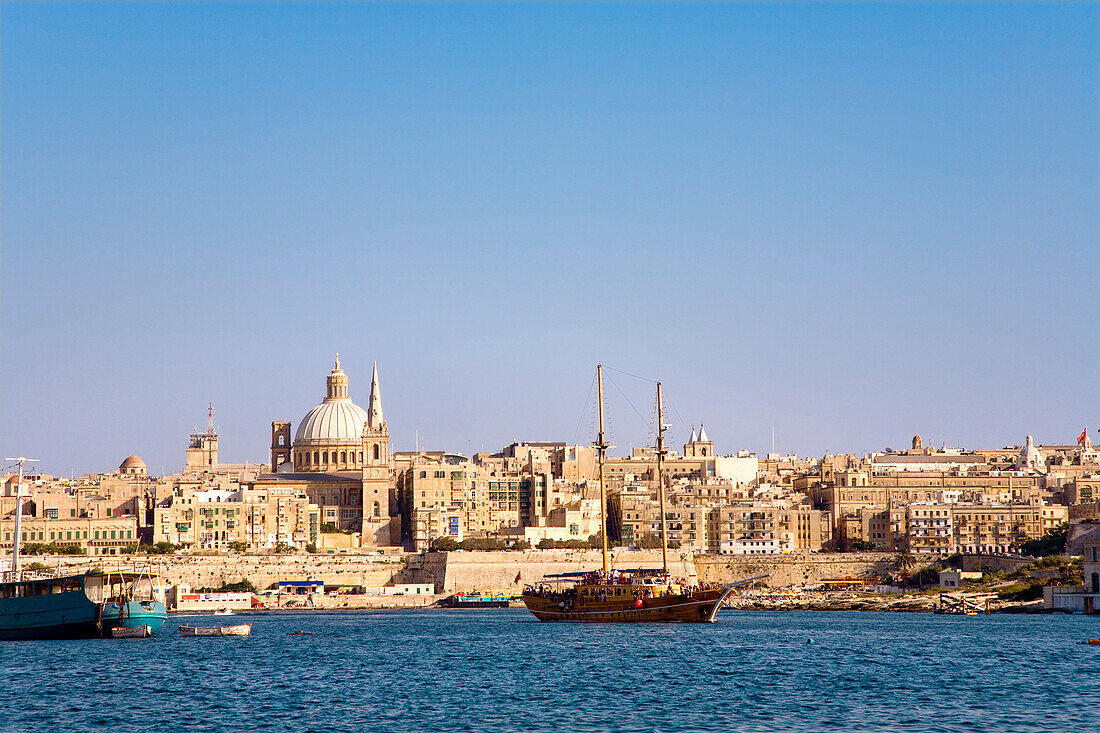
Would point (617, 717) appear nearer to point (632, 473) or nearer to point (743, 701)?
point (743, 701)

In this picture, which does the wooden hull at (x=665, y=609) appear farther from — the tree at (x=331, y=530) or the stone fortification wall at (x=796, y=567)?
the tree at (x=331, y=530)

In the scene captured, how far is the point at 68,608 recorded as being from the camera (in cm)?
5425

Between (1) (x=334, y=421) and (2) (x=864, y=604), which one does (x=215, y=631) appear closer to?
(2) (x=864, y=604)

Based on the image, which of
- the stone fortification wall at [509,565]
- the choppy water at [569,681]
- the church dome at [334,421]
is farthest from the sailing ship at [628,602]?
the church dome at [334,421]

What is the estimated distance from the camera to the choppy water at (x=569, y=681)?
3225 cm

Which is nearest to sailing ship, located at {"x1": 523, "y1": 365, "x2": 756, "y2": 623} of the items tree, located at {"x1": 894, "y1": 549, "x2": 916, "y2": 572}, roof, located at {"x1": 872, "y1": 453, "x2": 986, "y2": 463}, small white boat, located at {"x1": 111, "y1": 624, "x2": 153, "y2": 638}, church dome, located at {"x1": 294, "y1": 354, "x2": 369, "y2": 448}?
small white boat, located at {"x1": 111, "y1": 624, "x2": 153, "y2": 638}

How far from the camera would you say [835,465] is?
146 meters

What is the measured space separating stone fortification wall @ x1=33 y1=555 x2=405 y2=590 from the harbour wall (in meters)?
0.06

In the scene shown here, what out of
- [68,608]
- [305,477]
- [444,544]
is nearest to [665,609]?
[68,608]

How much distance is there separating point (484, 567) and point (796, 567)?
19.2 metres

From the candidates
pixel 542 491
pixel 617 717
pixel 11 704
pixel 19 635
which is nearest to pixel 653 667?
pixel 617 717

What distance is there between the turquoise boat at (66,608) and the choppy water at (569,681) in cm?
109

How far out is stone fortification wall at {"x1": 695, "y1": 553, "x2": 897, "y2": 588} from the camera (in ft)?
330

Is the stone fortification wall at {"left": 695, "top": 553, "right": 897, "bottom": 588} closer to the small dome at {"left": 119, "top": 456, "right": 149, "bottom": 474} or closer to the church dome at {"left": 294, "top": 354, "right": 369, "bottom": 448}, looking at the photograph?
the church dome at {"left": 294, "top": 354, "right": 369, "bottom": 448}
